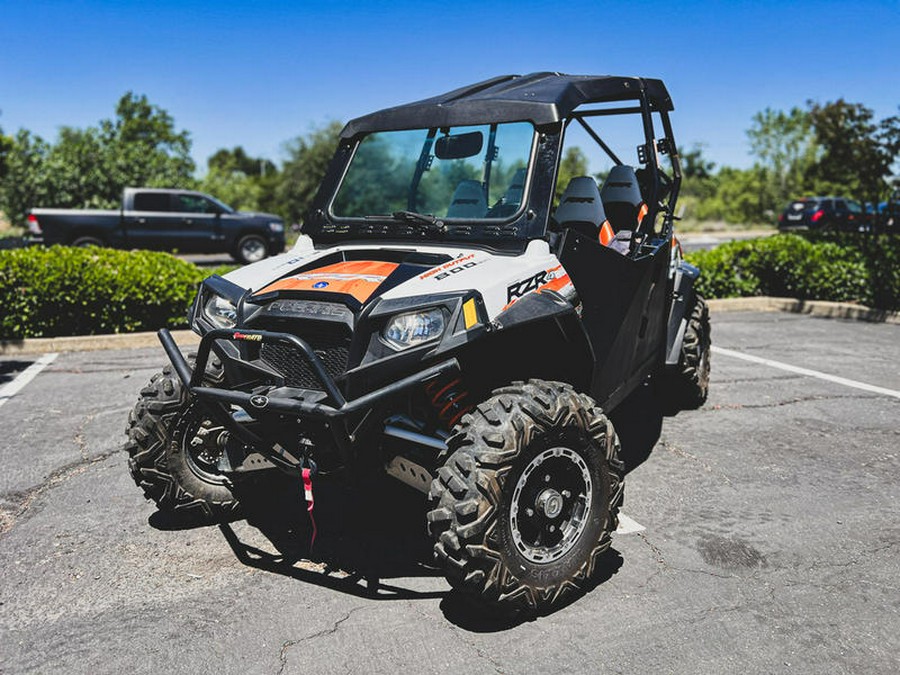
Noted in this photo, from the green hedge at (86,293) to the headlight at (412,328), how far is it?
6.95m

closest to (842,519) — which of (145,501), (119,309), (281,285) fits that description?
(281,285)

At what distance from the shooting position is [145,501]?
4.70 meters

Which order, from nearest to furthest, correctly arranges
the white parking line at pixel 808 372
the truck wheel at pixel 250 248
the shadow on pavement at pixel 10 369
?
the white parking line at pixel 808 372, the shadow on pavement at pixel 10 369, the truck wheel at pixel 250 248

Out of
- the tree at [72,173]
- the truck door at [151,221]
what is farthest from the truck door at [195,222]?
the tree at [72,173]

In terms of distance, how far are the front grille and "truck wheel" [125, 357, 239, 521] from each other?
550mm

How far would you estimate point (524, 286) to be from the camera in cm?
353

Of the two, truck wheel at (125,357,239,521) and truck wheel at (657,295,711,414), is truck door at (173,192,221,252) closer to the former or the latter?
truck wheel at (657,295,711,414)

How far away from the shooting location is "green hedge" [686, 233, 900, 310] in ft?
37.7

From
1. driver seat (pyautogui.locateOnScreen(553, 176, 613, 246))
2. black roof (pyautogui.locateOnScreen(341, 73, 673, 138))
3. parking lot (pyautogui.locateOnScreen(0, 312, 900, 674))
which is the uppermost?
black roof (pyautogui.locateOnScreen(341, 73, 673, 138))

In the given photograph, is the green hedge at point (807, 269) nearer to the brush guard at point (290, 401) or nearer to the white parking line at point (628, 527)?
the white parking line at point (628, 527)

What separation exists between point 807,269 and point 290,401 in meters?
10.9

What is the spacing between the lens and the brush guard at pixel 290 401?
10.1ft

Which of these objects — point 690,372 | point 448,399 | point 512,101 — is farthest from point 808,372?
point 448,399

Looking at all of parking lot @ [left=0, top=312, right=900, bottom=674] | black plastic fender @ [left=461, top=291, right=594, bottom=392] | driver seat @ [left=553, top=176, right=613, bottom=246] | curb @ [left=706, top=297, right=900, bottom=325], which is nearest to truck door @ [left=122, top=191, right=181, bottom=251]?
curb @ [left=706, top=297, right=900, bottom=325]
